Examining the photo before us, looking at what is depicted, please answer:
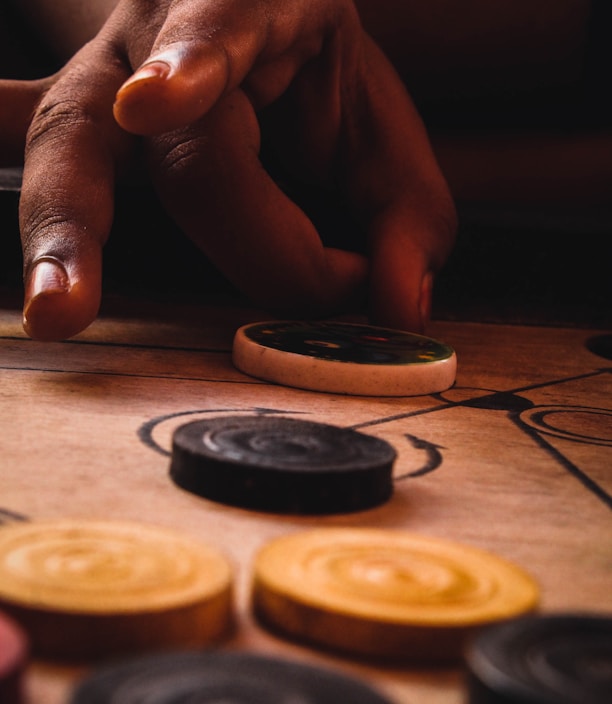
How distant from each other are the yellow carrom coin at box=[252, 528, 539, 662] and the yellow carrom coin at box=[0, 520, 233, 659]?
0.04m

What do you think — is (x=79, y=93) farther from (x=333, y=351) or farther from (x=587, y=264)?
(x=587, y=264)

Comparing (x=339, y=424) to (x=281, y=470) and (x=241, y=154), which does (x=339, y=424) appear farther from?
(x=241, y=154)

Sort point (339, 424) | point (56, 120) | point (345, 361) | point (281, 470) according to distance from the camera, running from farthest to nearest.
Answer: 1. point (56, 120)
2. point (345, 361)
3. point (339, 424)
4. point (281, 470)

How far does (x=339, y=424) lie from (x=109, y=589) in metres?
0.54

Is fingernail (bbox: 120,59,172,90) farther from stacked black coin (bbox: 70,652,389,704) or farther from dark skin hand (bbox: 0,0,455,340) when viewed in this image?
stacked black coin (bbox: 70,652,389,704)

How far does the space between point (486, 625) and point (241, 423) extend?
377mm

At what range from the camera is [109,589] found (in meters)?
0.52

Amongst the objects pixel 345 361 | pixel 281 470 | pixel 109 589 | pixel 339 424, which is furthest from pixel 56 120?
pixel 109 589

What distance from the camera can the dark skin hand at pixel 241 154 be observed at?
1155 millimetres

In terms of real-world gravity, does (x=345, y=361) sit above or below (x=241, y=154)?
below

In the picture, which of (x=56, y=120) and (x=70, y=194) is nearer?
(x=70, y=194)

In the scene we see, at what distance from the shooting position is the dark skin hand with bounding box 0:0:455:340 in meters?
1.16

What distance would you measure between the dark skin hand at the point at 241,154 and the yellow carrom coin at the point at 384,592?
622mm

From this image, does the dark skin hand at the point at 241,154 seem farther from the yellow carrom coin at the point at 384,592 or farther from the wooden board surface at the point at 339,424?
the yellow carrom coin at the point at 384,592
